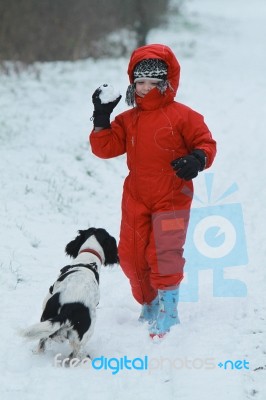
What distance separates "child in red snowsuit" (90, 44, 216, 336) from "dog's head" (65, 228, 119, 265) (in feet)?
0.70

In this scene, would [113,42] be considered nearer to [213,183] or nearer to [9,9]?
[9,9]

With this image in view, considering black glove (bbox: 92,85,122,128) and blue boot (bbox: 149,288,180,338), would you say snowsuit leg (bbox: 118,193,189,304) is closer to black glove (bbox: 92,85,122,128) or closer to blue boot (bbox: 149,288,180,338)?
blue boot (bbox: 149,288,180,338)

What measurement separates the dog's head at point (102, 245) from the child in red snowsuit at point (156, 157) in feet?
0.70

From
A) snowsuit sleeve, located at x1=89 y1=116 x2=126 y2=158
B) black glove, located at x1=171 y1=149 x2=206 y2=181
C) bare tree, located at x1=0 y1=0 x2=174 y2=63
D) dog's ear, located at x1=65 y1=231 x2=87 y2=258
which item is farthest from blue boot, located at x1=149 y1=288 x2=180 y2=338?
bare tree, located at x1=0 y1=0 x2=174 y2=63

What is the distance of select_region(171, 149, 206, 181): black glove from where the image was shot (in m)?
3.25

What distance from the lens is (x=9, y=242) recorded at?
5.17 meters

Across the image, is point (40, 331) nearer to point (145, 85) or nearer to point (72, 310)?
point (72, 310)

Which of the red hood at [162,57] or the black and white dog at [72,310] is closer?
the black and white dog at [72,310]

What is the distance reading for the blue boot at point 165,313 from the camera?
3.69 meters

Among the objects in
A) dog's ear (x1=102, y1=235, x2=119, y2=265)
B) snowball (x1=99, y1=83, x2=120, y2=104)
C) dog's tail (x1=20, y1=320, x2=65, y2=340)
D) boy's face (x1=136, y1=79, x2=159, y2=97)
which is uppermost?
boy's face (x1=136, y1=79, x2=159, y2=97)

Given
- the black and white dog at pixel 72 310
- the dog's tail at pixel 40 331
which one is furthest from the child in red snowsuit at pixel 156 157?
the dog's tail at pixel 40 331

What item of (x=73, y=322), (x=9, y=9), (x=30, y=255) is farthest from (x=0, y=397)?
(x=9, y=9)

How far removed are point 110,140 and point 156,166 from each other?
395 mm

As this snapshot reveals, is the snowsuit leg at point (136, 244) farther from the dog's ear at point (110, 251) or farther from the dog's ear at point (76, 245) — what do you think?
the dog's ear at point (76, 245)
